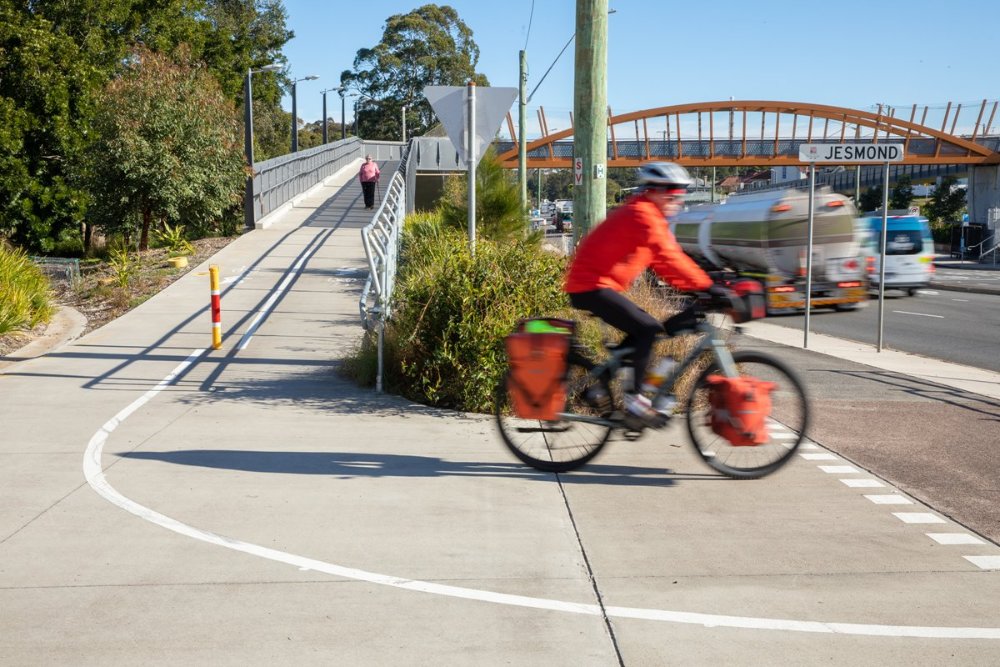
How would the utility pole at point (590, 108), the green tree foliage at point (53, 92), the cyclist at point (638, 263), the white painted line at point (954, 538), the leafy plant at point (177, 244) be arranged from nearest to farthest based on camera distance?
the white painted line at point (954, 538) → the cyclist at point (638, 263) → the utility pole at point (590, 108) → the leafy plant at point (177, 244) → the green tree foliage at point (53, 92)

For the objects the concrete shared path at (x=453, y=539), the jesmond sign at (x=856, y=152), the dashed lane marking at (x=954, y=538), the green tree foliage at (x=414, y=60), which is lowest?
the concrete shared path at (x=453, y=539)

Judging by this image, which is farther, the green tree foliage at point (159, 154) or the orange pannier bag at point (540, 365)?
the green tree foliage at point (159, 154)

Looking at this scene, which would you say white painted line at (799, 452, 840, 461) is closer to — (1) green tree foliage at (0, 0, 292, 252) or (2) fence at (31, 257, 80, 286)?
(2) fence at (31, 257, 80, 286)

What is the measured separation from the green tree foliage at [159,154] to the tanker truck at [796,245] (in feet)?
40.2

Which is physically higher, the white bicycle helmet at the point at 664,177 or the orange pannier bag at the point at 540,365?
the white bicycle helmet at the point at 664,177

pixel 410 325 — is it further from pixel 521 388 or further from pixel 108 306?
pixel 108 306

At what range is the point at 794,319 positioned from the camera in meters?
23.7

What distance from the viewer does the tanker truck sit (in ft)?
76.2

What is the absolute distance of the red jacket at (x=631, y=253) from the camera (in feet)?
20.2

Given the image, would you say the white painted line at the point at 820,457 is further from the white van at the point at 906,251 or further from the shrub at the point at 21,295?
the white van at the point at 906,251

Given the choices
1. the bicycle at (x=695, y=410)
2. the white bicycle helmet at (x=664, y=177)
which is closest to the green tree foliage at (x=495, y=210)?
the bicycle at (x=695, y=410)

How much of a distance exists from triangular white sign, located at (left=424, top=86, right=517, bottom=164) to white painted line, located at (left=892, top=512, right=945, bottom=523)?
5763mm

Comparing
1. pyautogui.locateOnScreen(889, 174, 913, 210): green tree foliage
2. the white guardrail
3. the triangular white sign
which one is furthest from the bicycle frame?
pyautogui.locateOnScreen(889, 174, 913, 210): green tree foliage

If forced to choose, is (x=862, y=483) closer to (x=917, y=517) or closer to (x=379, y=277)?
(x=917, y=517)
